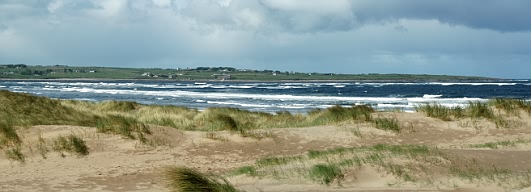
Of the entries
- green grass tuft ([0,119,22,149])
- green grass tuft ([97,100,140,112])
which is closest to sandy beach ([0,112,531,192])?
green grass tuft ([0,119,22,149])

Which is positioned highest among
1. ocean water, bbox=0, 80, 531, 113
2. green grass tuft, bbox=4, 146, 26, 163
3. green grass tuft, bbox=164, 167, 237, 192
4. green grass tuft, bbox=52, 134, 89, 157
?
green grass tuft, bbox=164, 167, 237, 192

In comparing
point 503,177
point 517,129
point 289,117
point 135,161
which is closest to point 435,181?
point 503,177

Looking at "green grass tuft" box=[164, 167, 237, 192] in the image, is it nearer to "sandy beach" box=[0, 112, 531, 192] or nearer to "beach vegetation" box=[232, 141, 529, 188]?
"sandy beach" box=[0, 112, 531, 192]

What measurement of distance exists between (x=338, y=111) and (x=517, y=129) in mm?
6323

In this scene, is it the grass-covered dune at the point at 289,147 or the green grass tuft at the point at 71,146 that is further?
the green grass tuft at the point at 71,146

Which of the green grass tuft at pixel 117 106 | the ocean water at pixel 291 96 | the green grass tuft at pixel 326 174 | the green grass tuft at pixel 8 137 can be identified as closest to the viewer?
the green grass tuft at pixel 326 174

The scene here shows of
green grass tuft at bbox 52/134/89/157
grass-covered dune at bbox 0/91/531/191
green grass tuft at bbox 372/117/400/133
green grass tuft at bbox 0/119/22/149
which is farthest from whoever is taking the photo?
green grass tuft at bbox 372/117/400/133

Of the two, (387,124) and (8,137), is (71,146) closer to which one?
(8,137)

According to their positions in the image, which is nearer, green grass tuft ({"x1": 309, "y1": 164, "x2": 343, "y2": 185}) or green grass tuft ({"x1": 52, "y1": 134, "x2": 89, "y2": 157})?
green grass tuft ({"x1": 309, "y1": 164, "x2": 343, "y2": 185})

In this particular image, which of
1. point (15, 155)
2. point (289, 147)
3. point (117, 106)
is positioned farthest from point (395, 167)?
point (117, 106)

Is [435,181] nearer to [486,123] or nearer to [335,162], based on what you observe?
[335,162]

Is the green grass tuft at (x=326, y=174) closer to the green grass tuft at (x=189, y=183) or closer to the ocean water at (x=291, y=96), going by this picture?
the green grass tuft at (x=189, y=183)

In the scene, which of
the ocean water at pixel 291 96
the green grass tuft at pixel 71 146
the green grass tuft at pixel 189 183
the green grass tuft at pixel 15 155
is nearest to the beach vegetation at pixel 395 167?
the green grass tuft at pixel 189 183

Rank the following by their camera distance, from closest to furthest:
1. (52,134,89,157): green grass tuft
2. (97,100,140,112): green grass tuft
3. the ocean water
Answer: (52,134,89,157): green grass tuft
(97,100,140,112): green grass tuft
the ocean water
